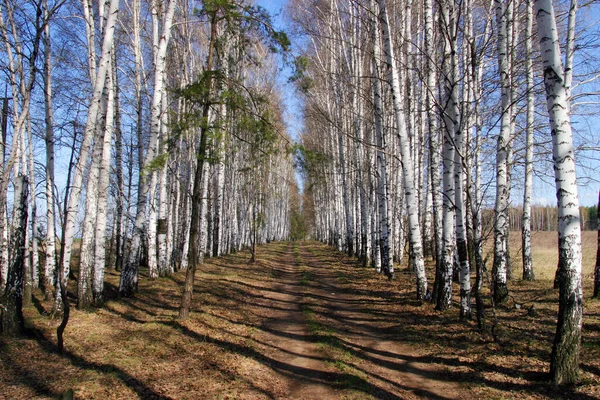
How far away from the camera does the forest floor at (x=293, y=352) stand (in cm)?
536

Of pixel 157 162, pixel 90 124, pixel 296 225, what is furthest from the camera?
pixel 296 225

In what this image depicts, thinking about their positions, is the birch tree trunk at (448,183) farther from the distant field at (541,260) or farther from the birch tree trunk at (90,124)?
the birch tree trunk at (90,124)

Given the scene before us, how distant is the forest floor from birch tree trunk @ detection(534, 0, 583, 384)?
0.37m

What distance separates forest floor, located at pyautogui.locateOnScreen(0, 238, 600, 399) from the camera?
5.36m

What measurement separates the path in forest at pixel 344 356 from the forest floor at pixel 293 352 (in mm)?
26

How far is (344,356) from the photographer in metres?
6.71

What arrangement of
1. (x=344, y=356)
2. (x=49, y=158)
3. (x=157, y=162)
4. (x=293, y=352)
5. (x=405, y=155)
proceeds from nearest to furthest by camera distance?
(x=344, y=356), (x=293, y=352), (x=157, y=162), (x=49, y=158), (x=405, y=155)

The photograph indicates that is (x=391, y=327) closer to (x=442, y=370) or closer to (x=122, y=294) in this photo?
(x=442, y=370)

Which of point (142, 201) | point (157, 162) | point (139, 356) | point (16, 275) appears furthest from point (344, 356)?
point (142, 201)

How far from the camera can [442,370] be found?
6090mm

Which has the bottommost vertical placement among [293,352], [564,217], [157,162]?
[293,352]

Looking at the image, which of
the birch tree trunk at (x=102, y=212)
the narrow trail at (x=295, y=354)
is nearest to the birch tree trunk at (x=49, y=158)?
the birch tree trunk at (x=102, y=212)

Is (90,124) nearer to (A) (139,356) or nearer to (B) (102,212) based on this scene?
(B) (102,212)

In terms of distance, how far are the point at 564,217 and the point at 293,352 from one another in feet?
15.9
